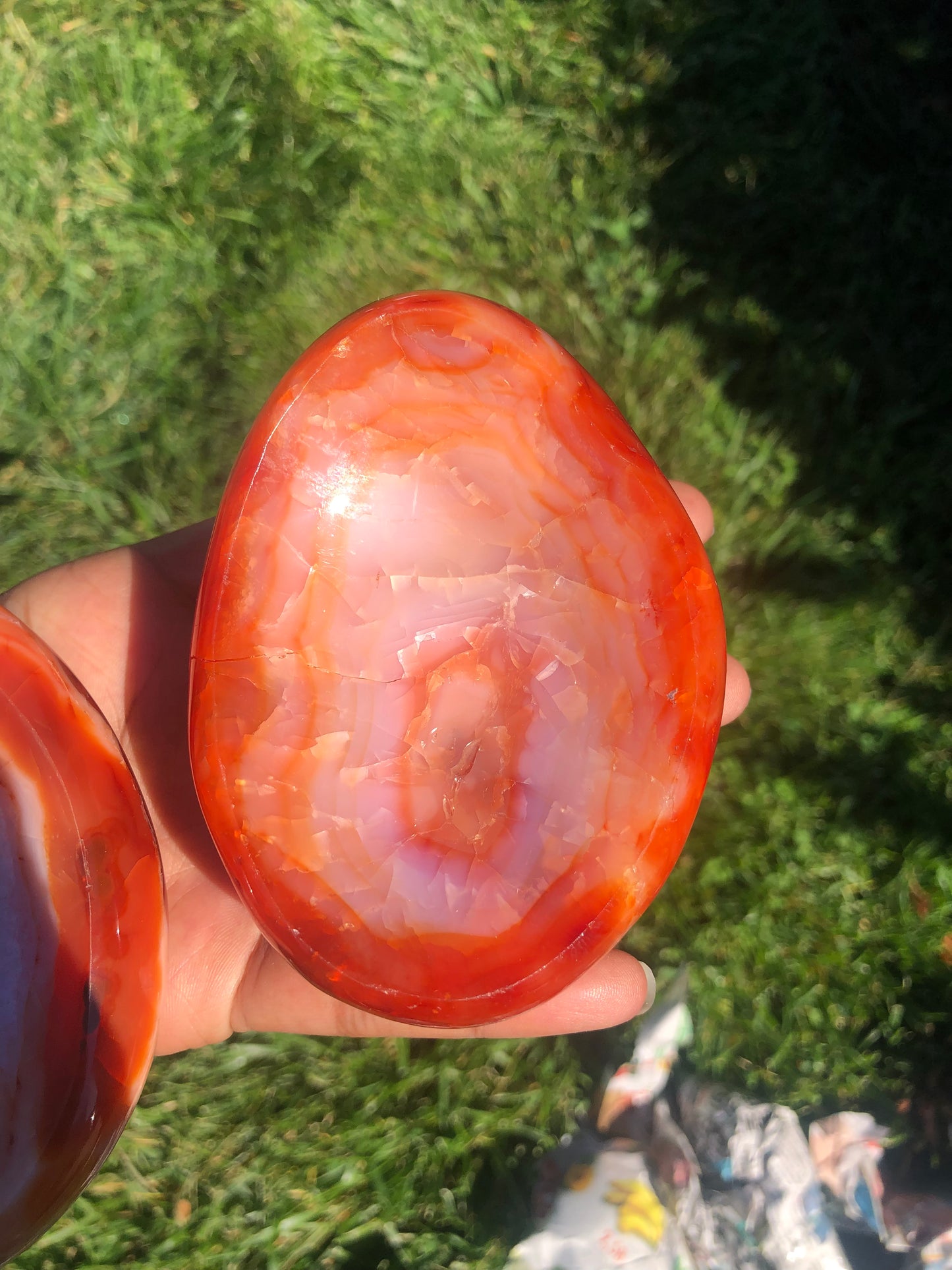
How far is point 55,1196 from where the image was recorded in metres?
1.15

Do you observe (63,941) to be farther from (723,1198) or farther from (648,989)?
(723,1198)

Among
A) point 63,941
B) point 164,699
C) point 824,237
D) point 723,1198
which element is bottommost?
point 723,1198

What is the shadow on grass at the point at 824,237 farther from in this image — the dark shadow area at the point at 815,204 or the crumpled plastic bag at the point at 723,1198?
the crumpled plastic bag at the point at 723,1198

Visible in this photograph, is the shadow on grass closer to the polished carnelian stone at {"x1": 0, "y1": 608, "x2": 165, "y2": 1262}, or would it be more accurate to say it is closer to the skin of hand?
the skin of hand

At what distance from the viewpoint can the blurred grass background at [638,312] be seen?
196cm

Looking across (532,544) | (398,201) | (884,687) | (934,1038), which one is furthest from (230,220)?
(934,1038)

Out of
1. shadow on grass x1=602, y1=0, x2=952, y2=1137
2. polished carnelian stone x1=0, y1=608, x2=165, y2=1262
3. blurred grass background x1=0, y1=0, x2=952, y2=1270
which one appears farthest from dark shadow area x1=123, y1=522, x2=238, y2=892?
shadow on grass x1=602, y1=0, x2=952, y2=1137

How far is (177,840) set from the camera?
167 centimetres

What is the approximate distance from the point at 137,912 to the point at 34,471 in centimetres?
127

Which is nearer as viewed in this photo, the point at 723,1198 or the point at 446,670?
the point at 446,670

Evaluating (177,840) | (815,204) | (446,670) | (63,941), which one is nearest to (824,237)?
(815,204)

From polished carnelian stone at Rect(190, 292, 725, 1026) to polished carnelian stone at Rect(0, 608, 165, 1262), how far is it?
0.41ft

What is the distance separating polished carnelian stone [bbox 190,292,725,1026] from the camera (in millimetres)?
1238

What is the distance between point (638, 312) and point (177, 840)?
1.46m
